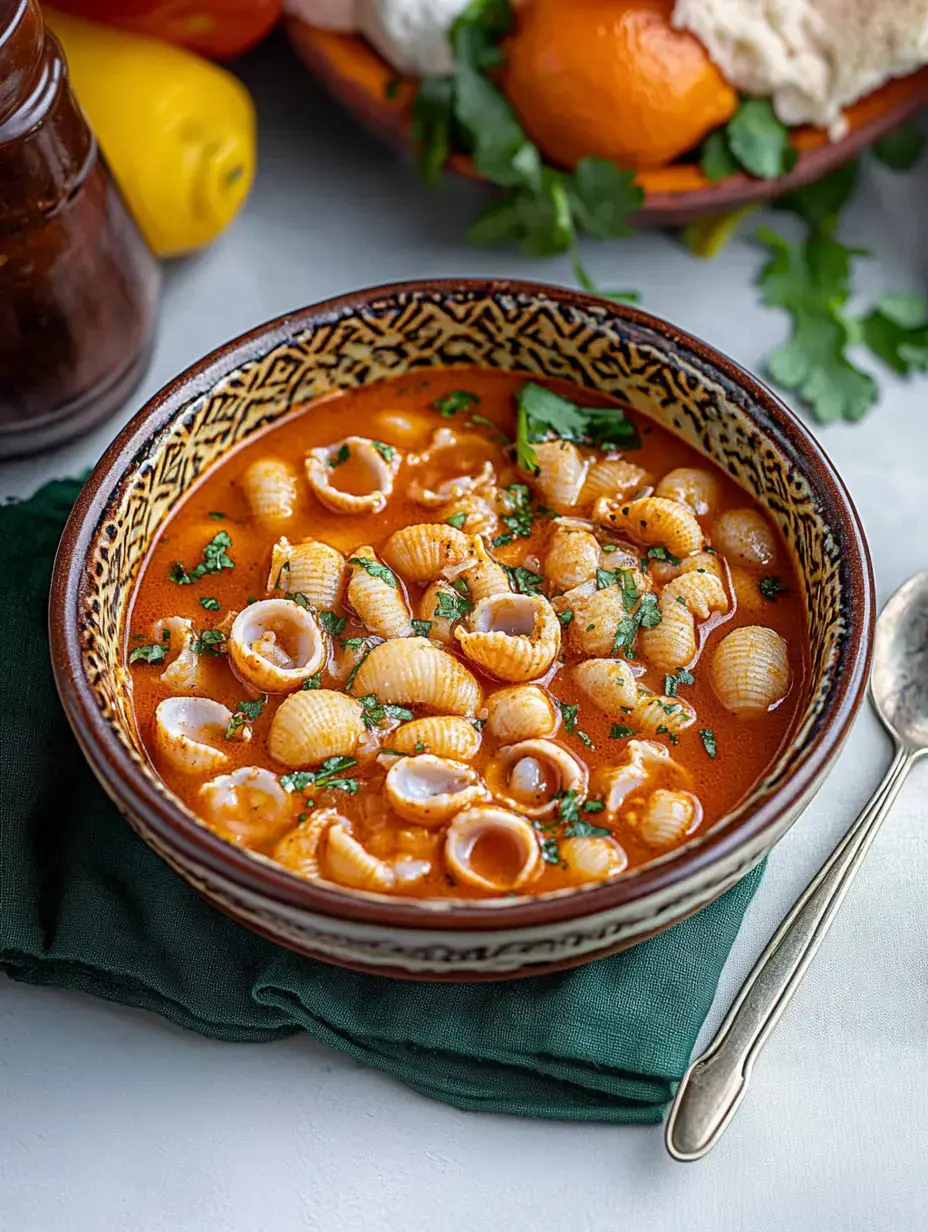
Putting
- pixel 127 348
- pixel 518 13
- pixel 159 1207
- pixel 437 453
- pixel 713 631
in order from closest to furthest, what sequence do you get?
pixel 159 1207 < pixel 713 631 < pixel 437 453 < pixel 127 348 < pixel 518 13

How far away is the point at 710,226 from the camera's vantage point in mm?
2756

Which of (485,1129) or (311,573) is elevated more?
(311,573)

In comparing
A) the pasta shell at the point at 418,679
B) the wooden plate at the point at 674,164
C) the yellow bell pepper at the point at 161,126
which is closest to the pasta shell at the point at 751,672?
the pasta shell at the point at 418,679

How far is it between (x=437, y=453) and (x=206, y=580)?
41 centimetres

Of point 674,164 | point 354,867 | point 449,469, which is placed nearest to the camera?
point 354,867

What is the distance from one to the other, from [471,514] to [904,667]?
704mm

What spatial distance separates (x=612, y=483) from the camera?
210cm

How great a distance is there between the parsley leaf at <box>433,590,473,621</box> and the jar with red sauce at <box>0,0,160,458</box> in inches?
31.3

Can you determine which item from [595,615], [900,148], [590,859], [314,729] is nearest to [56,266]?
[314,729]

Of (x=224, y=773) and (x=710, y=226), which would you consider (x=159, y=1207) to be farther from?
(x=710, y=226)

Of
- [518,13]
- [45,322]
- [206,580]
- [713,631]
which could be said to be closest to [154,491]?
[206,580]

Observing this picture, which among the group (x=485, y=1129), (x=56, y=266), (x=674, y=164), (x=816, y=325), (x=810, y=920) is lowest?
(x=485, y=1129)

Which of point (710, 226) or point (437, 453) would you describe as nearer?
point (437, 453)

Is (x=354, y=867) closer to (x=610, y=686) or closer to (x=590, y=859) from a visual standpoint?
(x=590, y=859)
